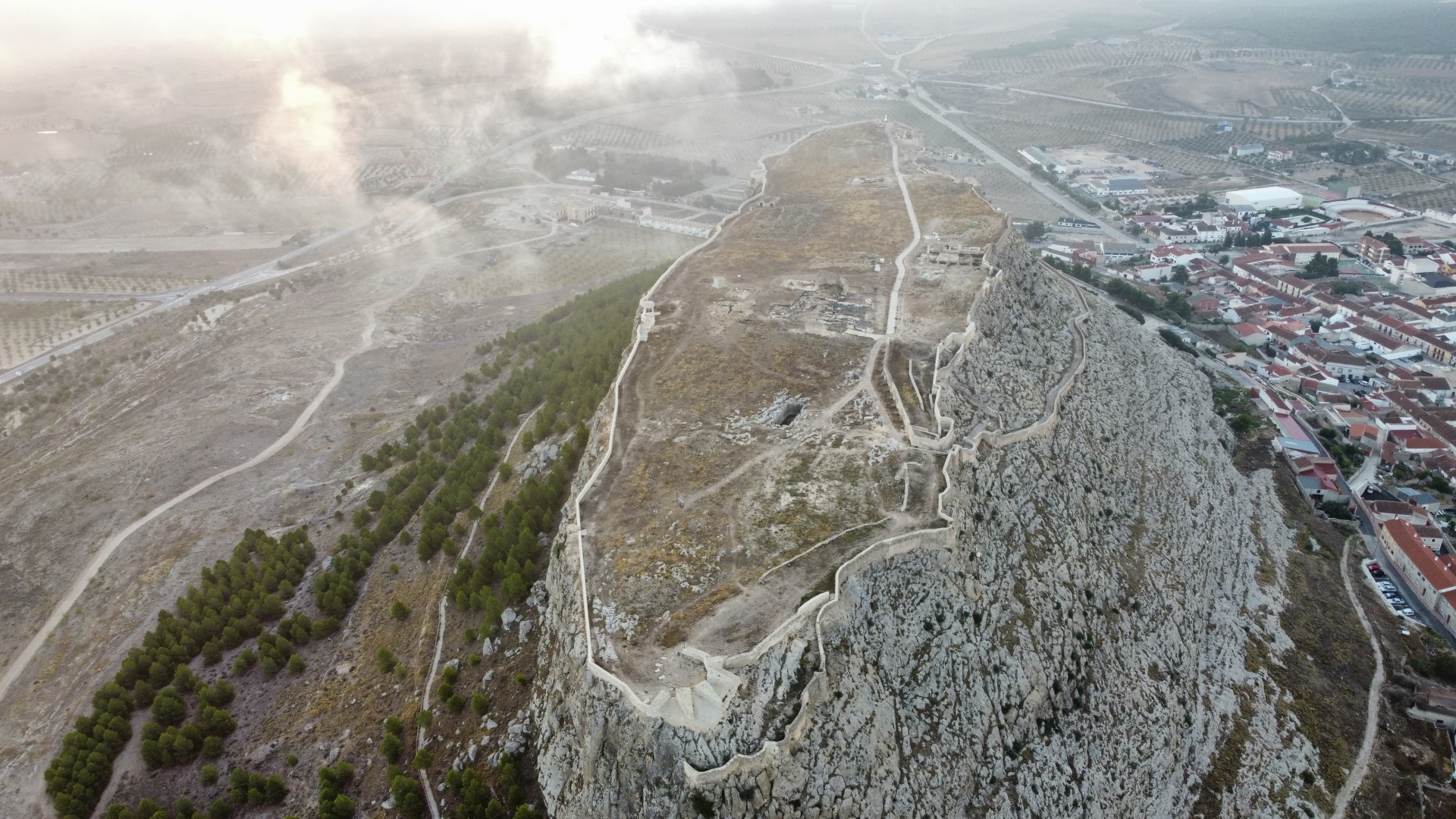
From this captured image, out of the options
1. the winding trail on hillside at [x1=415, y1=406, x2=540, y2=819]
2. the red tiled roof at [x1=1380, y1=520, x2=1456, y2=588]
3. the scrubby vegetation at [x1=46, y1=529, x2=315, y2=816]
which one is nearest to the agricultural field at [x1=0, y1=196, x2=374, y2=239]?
the scrubby vegetation at [x1=46, y1=529, x2=315, y2=816]

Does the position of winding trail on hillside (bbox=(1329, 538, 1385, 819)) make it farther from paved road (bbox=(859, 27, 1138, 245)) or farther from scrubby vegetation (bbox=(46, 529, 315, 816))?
paved road (bbox=(859, 27, 1138, 245))

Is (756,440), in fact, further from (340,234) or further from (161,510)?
(340,234)

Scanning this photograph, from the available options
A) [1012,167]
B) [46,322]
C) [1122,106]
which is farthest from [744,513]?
[1122,106]

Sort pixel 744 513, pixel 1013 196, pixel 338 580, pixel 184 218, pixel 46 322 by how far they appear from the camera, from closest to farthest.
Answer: pixel 744 513
pixel 338 580
pixel 46 322
pixel 184 218
pixel 1013 196

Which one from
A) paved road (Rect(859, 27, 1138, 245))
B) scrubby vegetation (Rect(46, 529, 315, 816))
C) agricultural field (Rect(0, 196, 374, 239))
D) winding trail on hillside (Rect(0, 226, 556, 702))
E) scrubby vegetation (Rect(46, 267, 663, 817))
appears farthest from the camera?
paved road (Rect(859, 27, 1138, 245))

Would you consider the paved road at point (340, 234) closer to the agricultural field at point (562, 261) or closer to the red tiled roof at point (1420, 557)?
Result: the agricultural field at point (562, 261)

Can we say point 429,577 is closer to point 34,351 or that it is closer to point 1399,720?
point 1399,720
